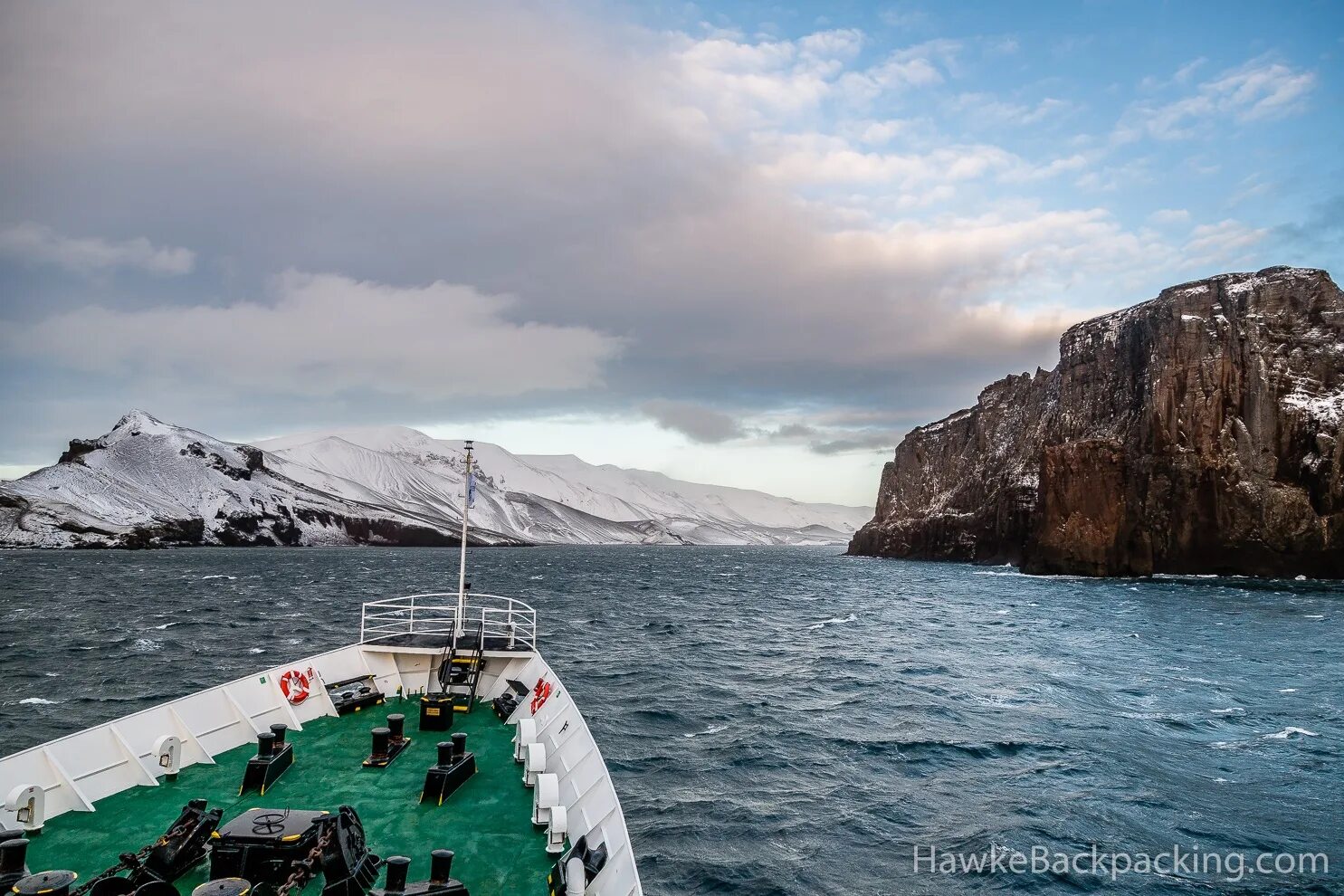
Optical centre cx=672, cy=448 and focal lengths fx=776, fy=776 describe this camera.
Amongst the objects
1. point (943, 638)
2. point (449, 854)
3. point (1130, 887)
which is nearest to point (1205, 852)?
point (1130, 887)

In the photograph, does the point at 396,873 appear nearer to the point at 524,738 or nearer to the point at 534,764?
the point at 534,764

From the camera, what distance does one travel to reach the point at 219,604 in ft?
244

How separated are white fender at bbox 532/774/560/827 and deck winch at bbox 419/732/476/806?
2053 millimetres

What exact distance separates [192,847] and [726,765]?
17078 millimetres

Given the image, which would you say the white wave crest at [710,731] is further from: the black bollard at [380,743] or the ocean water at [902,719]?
the black bollard at [380,743]

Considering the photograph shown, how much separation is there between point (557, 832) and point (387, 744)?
618 centimetres

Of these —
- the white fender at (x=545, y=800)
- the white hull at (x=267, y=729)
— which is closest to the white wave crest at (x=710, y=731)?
the white hull at (x=267, y=729)

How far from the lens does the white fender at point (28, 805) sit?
12.0 metres

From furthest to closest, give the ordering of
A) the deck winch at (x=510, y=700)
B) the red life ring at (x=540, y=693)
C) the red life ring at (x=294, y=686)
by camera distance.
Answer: the deck winch at (x=510, y=700), the red life ring at (x=294, y=686), the red life ring at (x=540, y=693)

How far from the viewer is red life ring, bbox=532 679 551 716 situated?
1912cm

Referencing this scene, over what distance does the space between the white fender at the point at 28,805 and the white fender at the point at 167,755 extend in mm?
2464

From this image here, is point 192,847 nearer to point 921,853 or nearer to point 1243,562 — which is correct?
point 921,853

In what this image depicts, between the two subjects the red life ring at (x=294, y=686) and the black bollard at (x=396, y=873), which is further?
the red life ring at (x=294, y=686)

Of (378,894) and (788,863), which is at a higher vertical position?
(378,894)
